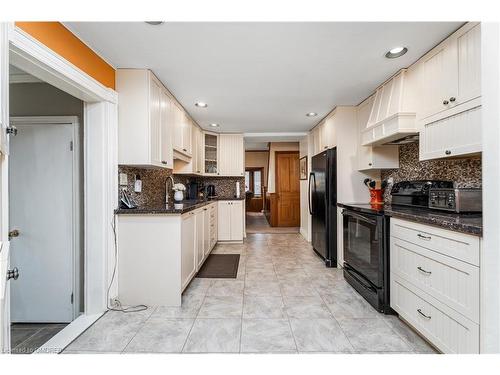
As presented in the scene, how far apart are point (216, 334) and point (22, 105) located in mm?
2679

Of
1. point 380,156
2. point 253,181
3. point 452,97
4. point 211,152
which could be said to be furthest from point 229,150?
point 253,181

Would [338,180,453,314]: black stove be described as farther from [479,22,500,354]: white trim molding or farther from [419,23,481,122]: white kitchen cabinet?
[479,22,500,354]: white trim molding

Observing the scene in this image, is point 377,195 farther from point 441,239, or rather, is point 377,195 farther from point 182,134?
point 182,134

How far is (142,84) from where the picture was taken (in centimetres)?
239

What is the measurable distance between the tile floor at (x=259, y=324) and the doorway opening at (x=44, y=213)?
23.6 inches

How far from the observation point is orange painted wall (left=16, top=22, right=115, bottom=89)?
4.87 ft

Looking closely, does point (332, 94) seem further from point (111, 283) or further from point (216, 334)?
point (111, 283)

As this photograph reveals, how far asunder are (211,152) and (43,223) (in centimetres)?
331

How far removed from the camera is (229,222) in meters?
5.07

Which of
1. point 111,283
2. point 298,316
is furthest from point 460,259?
point 111,283

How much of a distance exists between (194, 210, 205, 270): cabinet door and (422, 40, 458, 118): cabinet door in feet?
8.56

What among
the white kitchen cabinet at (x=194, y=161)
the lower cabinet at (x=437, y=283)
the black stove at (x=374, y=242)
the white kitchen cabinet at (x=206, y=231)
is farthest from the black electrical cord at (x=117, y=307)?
the lower cabinet at (x=437, y=283)

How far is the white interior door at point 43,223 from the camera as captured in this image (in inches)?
89.0
